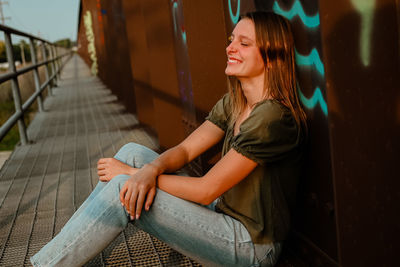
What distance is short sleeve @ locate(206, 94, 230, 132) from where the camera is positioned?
199 cm

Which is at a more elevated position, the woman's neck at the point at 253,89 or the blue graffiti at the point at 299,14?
the blue graffiti at the point at 299,14

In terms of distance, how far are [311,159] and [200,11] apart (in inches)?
53.2

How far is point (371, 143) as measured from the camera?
4.45 ft

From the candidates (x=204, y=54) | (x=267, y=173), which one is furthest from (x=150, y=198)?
(x=204, y=54)

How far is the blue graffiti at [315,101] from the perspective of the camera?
1496 mm

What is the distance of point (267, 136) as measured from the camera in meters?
1.50

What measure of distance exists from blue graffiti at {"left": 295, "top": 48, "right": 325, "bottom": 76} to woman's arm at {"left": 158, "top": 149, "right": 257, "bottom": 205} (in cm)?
38

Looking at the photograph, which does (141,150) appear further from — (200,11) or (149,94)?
(149,94)

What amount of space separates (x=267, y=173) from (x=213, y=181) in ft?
0.63

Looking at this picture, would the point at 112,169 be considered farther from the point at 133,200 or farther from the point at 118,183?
the point at 133,200

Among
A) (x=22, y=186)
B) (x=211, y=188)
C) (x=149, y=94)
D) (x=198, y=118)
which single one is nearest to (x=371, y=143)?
(x=211, y=188)

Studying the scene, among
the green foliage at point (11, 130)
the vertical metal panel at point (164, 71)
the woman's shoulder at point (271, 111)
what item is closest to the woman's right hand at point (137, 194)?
the woman's shoulder at point (271, 111)

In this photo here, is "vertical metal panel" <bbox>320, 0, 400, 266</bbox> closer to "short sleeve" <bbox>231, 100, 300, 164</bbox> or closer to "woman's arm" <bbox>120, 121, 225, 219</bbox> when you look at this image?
"short sleeve" <bbox>231, 100, 300, 164</bbox>

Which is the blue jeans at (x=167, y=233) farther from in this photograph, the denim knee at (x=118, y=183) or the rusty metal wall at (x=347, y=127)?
the rusty metal wall at (x=347, y=127)
